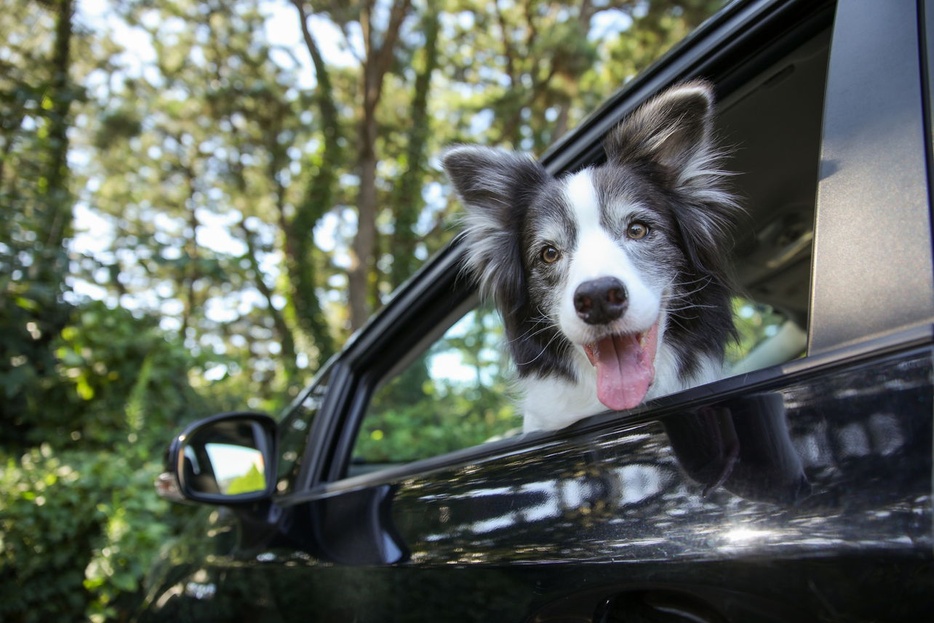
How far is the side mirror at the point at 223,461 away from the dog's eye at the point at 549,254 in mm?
1237

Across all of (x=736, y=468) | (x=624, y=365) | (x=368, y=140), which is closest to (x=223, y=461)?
(x=624, y=365)

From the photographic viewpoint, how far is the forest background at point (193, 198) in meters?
5.61

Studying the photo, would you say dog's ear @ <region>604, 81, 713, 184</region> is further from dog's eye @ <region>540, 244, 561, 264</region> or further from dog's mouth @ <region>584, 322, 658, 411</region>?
dog's mouth @ <region>584, 322, 658, 411</region>

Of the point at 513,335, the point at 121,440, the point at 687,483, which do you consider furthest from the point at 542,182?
the point at 121,440

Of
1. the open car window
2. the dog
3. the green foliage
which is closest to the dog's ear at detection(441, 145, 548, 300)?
the dog

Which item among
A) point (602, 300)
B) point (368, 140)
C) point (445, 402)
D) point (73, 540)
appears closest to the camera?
point (602, 300)

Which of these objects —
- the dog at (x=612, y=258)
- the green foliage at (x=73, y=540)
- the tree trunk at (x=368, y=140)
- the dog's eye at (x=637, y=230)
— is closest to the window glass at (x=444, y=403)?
the dog at (x=612, y=258)

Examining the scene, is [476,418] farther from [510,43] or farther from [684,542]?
[510,43]

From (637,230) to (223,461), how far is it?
1.81 meters

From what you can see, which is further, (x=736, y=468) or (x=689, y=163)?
(x=689, y=163)

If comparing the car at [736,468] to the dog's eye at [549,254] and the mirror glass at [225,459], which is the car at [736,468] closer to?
the mirror glass at [225,459]

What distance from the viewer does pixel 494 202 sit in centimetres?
224

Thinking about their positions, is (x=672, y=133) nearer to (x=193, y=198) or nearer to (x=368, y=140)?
(x=368, y=140)

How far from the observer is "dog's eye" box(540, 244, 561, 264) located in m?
2.01
